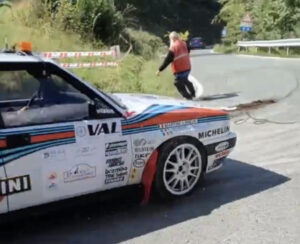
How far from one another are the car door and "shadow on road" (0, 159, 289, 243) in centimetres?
25

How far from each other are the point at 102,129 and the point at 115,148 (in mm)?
225

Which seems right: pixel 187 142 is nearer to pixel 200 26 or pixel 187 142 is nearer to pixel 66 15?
pixel 66 15

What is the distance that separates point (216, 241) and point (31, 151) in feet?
5.78

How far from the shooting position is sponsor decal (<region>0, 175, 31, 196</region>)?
13.5ft

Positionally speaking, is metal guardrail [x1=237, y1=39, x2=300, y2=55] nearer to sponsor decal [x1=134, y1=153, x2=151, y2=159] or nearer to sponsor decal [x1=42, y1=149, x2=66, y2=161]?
sponsor decal [x1=134, y1=153, x2=151, y2=159]

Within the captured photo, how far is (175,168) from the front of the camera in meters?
5.18

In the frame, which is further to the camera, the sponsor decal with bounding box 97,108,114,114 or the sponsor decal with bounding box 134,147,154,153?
the sponsor decal with bounding box 134,147,154,153

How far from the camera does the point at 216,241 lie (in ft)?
14.2

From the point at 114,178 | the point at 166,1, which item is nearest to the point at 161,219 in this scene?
the point at 114,178

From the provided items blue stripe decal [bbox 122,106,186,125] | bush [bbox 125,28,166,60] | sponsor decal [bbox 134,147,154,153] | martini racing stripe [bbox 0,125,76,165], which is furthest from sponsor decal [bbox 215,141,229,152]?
bush [bbox 125,28,166,60]

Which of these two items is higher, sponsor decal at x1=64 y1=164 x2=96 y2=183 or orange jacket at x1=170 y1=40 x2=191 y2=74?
orange jacket at x1=170 y1=40 x2=191 y2=74

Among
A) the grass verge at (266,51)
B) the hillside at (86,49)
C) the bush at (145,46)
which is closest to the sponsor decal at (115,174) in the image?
the hillside at (86,49)

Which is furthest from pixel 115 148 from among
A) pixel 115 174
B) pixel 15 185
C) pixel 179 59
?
pixel 179 59

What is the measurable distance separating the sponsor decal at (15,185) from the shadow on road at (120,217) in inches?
11.6
